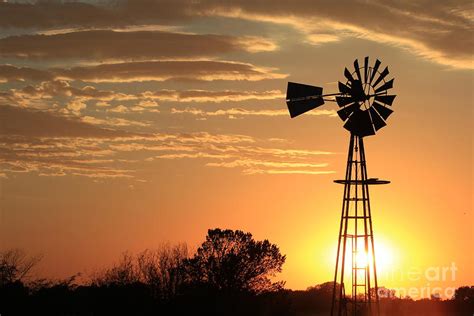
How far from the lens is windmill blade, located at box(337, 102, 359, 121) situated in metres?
36.4

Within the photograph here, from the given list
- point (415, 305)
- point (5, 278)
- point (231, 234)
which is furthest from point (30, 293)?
point (415, 305)

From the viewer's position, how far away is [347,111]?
36.5 metres

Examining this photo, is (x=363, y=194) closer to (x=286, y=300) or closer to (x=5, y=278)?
(x=286, y=300)

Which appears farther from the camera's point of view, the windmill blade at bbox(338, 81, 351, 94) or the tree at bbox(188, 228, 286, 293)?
the tree at bbox(188, 228, 286, 293)

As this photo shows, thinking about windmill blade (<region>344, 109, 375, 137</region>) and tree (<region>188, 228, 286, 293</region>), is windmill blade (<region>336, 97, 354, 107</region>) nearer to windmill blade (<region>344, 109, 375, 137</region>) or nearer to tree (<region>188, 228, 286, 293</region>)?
windmill blade (<region>344, 109, 375, 137</region>)

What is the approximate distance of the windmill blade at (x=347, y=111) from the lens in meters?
36.4

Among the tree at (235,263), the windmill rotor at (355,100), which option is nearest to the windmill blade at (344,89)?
the windmill rotor at (355,100)

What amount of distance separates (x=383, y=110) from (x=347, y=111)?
1390 millimetres

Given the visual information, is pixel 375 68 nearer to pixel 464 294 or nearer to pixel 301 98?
pixel 301 98

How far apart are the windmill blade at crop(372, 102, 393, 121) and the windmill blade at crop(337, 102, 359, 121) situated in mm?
736

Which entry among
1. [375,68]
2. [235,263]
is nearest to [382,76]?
[375,68]

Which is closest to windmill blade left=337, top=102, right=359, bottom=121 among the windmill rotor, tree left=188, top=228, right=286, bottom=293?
the windmill rotor

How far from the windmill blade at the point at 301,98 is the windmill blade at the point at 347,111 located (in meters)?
0.90

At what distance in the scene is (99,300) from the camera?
52.3m
